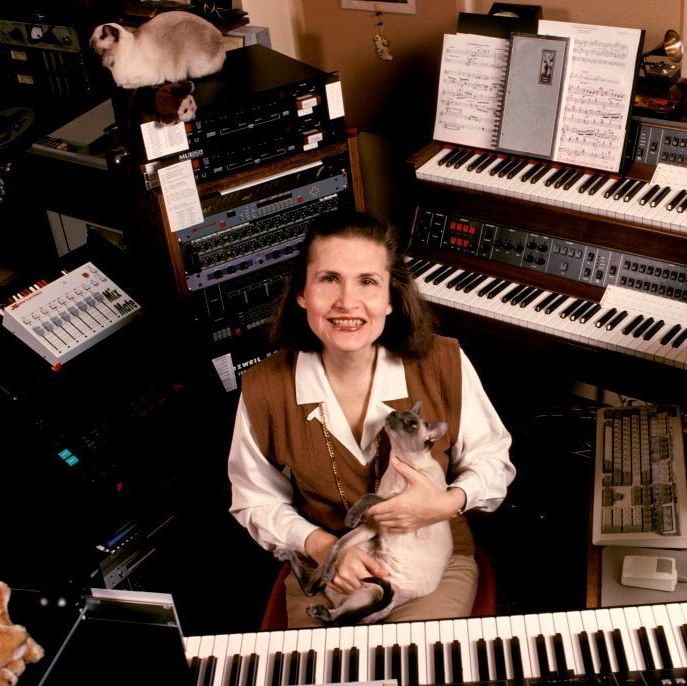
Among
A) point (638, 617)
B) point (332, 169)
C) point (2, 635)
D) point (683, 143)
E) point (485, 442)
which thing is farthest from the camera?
point (332, 169)

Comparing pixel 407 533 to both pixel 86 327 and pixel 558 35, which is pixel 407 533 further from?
pixel 558 35

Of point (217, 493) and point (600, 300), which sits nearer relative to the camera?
point (600, 300)

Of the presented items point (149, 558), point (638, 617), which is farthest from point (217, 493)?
point (638, 617)

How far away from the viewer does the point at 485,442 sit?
2.22 meters

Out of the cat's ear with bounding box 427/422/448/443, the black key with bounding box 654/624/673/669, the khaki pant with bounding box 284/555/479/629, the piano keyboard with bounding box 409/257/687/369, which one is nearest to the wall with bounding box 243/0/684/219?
the piano keyboard with bounding box 409/257/687/369

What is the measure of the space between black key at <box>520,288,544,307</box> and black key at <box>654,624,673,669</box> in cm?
144

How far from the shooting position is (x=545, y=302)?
3.00 m

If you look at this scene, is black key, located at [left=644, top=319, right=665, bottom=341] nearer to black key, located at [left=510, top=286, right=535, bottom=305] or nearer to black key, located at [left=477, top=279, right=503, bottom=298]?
black key, located at [left=510, top=286, right=535, bottom=305]

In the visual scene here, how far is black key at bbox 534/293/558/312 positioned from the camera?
299 cm

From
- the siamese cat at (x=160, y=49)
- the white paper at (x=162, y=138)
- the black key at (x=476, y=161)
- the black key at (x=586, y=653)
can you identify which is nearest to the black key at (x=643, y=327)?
the black key at (x=476, y=161)

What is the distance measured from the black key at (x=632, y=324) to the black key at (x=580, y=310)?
157 millimetres

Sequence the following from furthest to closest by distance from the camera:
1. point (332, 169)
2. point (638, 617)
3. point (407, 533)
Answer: point (332, 169)
point (407, 533)
point (638, 617)

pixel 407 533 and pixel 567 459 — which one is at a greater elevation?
pixel 407 533

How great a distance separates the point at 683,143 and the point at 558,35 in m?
0.51
